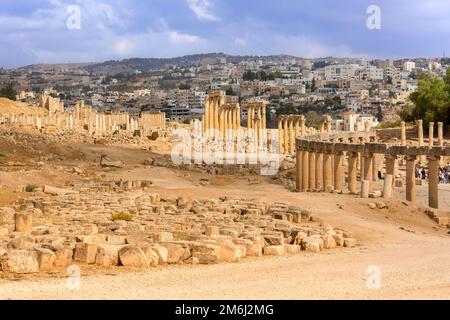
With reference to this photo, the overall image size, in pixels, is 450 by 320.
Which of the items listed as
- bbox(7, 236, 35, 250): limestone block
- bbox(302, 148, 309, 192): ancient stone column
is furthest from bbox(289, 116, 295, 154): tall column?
bbox(7, 236, 35, 250): limestone block

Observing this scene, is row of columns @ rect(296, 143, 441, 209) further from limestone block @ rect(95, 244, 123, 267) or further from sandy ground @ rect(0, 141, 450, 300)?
limestone block @ rect(95, 244, 123, 267)

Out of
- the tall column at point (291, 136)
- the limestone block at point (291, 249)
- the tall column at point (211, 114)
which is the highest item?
the tall column at point (211, 114)

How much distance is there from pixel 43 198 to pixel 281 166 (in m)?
27.2

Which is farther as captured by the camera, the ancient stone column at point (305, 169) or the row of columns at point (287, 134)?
the row of columns at point (287, 134)

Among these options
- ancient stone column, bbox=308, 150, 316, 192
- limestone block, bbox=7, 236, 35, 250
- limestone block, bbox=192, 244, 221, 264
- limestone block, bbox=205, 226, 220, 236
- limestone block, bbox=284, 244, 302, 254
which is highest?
ancient stone column, bbox=308, 150, 316, 192

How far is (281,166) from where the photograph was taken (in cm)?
5384

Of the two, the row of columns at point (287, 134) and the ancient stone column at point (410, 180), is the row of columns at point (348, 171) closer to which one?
the ancient stone column at point (410, 180)

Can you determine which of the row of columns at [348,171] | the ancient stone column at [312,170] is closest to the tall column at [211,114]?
the row of columns at [348,171]

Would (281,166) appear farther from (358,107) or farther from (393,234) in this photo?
(358,107)

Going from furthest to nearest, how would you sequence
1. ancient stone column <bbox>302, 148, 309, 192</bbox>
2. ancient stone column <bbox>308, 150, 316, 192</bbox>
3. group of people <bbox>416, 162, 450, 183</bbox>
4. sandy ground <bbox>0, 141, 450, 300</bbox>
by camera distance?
1. group of people <bbox>416, 162, 450, 183</bbox>
2. ancient stone column <bbox>302, 148, 309, 192</bbox>
3. ancient stone column <bbox>308, 150, 316, 192</bbox>
4. sandy ground <bbox>0, 141, 450, 300</bbox>

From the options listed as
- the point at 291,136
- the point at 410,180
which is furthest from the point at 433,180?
the point at 291,136

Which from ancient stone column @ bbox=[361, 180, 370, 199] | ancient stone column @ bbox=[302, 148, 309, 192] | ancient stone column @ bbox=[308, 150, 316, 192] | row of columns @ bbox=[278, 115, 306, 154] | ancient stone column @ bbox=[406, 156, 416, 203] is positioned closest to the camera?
ancient stone column @ bbox=[361, 180, 370, 199]
